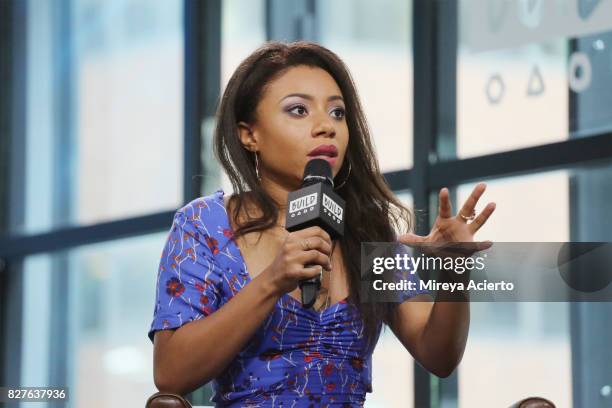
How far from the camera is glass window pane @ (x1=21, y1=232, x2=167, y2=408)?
483 centimetres

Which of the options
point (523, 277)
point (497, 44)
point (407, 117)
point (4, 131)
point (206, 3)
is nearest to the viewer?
point (523, 277)

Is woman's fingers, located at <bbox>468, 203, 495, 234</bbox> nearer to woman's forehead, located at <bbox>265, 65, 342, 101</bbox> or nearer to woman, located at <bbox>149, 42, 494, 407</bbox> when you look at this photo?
woman, located at <bbox>149, 42, 494, 407</bbox>

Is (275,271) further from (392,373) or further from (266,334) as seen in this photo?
(392,373)

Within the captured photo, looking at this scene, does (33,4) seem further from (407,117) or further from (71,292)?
(407,117)

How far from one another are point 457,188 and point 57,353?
2.54 m

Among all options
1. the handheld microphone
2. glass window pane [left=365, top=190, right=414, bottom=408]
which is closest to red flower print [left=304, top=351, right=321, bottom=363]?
the handheld microphone

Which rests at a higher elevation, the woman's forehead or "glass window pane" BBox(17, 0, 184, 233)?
A: "glass window pane" BBox(17, 0, 184, 233)

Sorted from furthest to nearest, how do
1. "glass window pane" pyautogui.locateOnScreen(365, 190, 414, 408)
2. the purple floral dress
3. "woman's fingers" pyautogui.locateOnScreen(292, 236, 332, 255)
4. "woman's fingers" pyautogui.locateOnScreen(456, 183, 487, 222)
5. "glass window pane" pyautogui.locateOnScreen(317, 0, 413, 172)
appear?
"glass window pane" pyautogui.locateOnScreen(317, 0, 413, 172), "glass window pane" pyautogui.locateOnScreen(365, 190, 414, 408), the purple floral dress, "woman's fingers" pyautogui.locateOnScreen(456, 183, 487, 222), "woman's fingers" pyautogui.locateOnScreen(292, 236, 332, 255)

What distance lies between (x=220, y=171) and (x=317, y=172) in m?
2.74

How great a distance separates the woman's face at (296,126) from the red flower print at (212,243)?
16 centimetres

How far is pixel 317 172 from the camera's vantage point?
1749mm

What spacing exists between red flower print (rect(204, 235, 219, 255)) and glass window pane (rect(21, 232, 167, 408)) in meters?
2.81

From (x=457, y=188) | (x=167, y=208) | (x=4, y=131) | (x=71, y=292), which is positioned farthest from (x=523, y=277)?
(x=4, y=131)

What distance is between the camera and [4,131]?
18.4 ft
